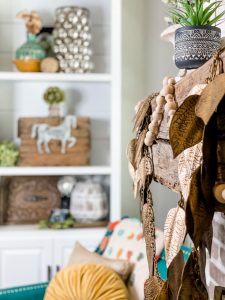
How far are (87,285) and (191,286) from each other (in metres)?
1.12

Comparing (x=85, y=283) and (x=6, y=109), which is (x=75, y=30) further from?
(x=85, y=283)

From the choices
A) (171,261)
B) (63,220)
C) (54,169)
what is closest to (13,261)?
(63,220)

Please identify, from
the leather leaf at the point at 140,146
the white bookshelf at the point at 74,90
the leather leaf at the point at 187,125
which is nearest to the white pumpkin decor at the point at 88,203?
the white bookshelf at the point at 74,90

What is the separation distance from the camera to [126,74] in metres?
3.16

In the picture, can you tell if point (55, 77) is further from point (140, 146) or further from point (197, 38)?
point (197, 38)

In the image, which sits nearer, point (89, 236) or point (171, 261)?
point (171, 261)

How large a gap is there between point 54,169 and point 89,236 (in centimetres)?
45

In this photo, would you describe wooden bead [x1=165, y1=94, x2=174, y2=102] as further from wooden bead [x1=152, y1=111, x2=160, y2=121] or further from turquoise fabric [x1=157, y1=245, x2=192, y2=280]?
turquoise fabric [x1=157, y1=245, x2=192, y2=280]

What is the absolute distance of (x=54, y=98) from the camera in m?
2.97

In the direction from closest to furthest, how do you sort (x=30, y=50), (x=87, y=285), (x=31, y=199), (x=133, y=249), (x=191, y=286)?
(x=191, y=286) < (x=87, y=285) < (x=133, y=249) < (x=30, y=50) < (x=31, y=199)

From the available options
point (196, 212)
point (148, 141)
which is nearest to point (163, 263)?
point (148, 141)

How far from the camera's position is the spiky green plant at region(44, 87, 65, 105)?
2973mm

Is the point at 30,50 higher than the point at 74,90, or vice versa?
the point at 30,50

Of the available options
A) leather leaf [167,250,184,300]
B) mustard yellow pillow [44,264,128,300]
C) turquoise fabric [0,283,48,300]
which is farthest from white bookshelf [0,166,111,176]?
leather leaf [167,250,184,300]
